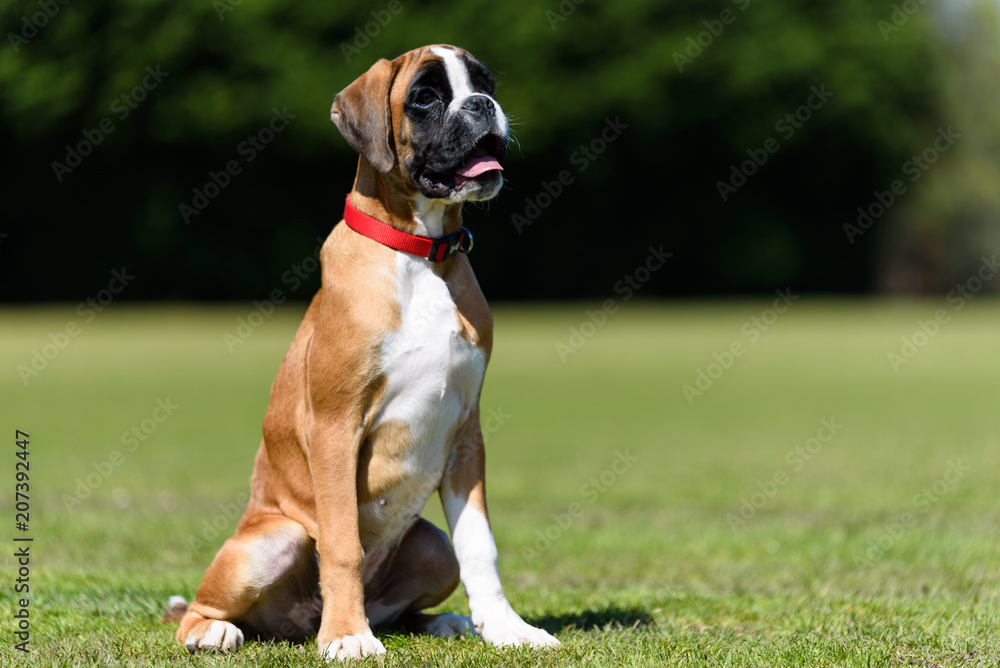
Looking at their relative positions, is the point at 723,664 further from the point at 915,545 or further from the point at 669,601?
the point at 915,545

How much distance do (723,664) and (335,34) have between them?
38.6 metres

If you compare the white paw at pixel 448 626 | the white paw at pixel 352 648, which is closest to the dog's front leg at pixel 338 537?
the white paw at pixel 352 648

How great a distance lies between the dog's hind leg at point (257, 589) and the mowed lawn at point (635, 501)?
15 centimetres

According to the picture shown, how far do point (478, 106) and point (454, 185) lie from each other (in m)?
0.33

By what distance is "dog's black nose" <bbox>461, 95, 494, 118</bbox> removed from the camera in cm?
449

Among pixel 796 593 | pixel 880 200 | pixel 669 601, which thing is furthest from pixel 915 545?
pixel 880 200
